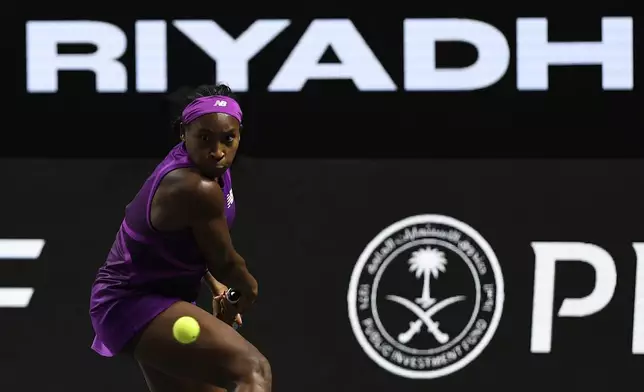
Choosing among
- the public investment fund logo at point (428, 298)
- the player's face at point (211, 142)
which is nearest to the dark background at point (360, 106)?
the public investment fund logo at point (428, 298)

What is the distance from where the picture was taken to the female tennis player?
3.14 metres

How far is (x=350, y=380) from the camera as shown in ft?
16.0

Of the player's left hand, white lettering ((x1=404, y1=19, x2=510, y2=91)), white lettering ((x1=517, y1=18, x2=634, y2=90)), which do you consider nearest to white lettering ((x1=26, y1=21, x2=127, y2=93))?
white lettering ((x1=404, y1=19, x2=510, y2=91))

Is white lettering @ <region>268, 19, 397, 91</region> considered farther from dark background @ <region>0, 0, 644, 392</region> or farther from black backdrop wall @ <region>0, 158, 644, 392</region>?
Answer: black backdrop wall @ <region>0, 158, 644, 392</region>

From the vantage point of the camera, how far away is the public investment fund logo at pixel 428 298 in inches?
190

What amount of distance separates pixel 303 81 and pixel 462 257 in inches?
39.4

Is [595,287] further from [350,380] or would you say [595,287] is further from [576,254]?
[350,380]

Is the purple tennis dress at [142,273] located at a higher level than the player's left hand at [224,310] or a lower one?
higher

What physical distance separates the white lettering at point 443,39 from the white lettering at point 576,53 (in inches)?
3.4

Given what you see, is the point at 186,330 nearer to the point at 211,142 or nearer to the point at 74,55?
the point at 211,142

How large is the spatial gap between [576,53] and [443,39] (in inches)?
21.8

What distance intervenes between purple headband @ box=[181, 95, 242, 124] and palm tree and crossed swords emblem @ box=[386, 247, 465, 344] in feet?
5.73

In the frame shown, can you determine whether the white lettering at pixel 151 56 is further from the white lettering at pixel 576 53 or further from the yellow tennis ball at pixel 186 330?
the yellow tennis ball at pixel 186 330

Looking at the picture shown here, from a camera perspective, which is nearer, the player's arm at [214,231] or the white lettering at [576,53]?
the player's arm at [214,231]
